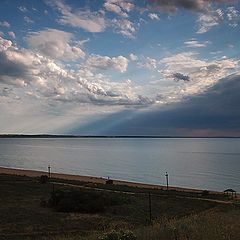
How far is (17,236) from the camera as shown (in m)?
18.0

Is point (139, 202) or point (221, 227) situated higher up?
point (221, 227)

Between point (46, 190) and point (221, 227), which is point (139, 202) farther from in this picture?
point (221, 227)

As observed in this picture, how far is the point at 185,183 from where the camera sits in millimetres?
66000

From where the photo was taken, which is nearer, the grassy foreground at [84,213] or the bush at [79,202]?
the grassy foreground at [84,213]

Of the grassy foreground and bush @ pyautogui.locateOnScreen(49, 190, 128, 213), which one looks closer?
the grassy foreground

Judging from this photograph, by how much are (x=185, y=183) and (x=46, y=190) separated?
34.8 m

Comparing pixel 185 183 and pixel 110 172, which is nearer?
pixel 185 183

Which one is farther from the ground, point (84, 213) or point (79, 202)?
point (79, 202)

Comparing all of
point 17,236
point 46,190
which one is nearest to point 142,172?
point 46,190

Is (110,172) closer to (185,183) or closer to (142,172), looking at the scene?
(142,172)

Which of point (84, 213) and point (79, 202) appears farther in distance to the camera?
point (79, 202)

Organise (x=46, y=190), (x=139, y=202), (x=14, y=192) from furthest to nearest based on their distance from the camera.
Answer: (x=46, y=190) → (x=14, y=192) → (x=139, y=202)

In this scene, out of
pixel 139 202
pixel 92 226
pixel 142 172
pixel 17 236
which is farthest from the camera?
pixel 142 172

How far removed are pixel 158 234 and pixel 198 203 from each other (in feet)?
71.4
